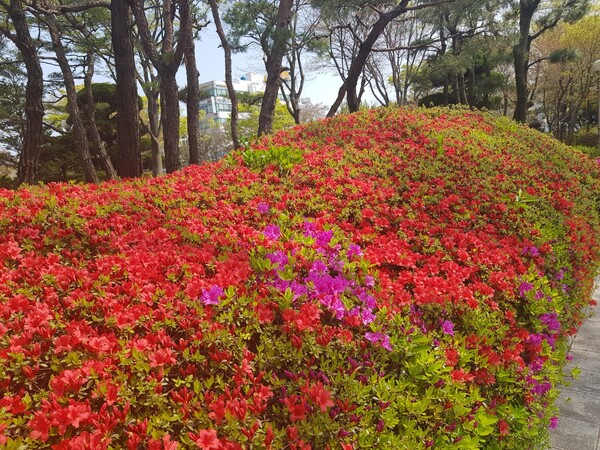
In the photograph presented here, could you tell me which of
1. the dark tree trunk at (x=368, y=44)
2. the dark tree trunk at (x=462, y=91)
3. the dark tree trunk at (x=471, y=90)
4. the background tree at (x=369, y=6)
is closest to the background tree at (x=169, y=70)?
the background tree at (x=369, y=6)

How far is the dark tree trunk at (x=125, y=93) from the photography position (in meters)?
6.17

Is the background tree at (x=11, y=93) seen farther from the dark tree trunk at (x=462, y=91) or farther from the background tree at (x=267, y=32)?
the dark tree trunk at (x=462, y=91)

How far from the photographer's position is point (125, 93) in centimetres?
626

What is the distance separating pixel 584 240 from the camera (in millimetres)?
3840

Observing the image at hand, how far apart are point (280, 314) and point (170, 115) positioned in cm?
732

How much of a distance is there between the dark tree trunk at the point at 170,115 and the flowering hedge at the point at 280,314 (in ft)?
15.1

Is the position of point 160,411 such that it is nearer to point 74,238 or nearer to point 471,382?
point 471,382

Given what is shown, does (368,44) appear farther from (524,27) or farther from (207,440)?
(207,440)

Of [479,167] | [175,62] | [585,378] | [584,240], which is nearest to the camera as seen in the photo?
[585,378]

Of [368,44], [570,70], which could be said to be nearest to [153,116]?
[368,44]

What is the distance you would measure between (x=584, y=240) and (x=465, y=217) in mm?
1438

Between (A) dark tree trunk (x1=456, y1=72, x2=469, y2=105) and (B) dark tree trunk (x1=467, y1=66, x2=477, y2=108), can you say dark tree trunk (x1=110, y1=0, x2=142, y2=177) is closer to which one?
(A) dark tree trunk (x1=456, y1=72, x2=469, y2=105)

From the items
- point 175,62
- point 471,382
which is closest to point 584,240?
point 471,382

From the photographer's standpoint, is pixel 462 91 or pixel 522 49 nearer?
pixel 522 49
